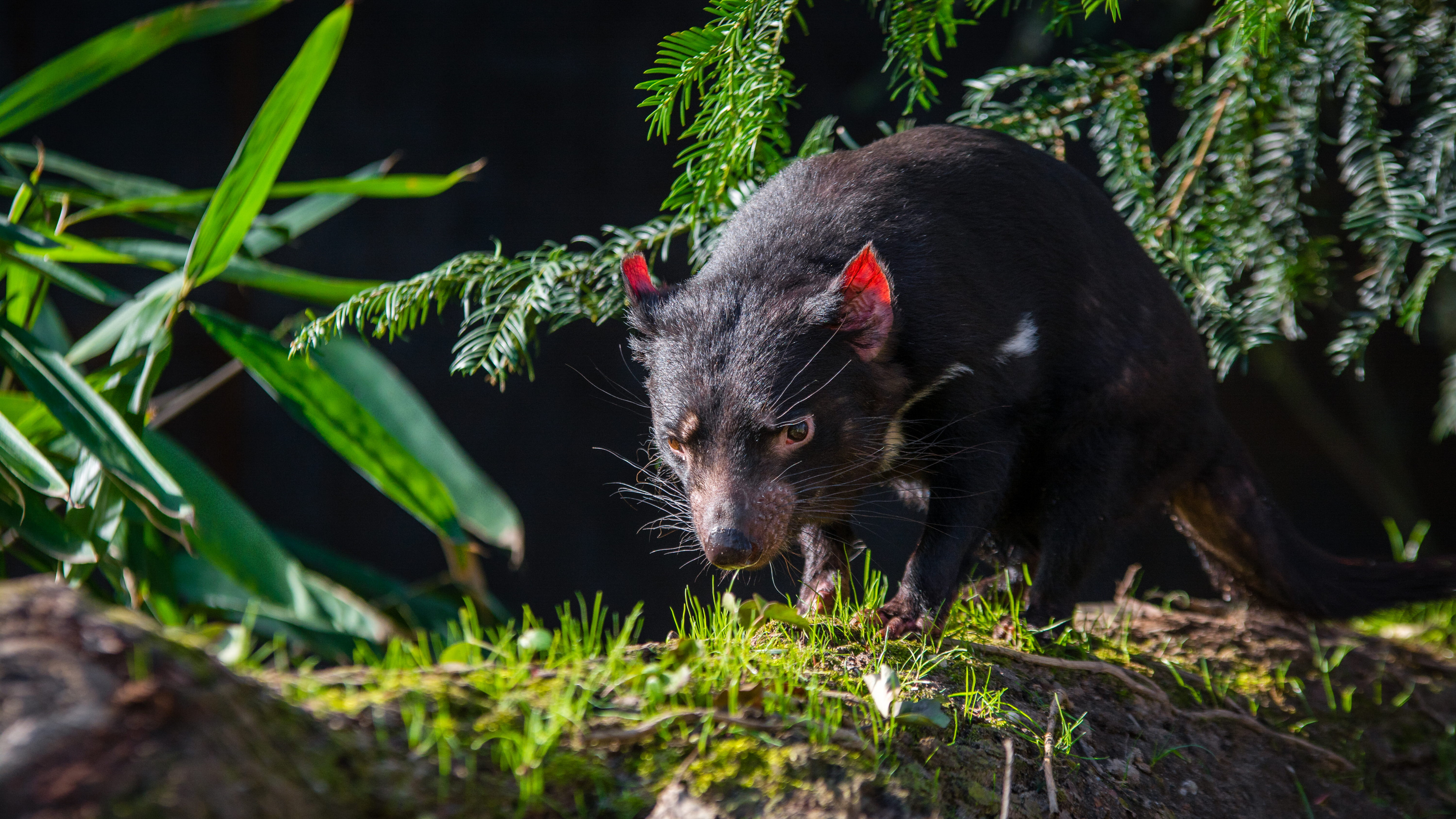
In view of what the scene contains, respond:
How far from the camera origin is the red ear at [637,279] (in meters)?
2.58

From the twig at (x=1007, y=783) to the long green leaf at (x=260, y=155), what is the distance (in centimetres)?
253

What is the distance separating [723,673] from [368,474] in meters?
2.12

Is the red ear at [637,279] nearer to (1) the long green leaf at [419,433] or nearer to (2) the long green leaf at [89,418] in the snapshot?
(2) the long green leaf at [89,418]

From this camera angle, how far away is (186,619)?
3701 mm

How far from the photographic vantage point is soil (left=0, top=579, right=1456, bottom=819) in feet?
4.02

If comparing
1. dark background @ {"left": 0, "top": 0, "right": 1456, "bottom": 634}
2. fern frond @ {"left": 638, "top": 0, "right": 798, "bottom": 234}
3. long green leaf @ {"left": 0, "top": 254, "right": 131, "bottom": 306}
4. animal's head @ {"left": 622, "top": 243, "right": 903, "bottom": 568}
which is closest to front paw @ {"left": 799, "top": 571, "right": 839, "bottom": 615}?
animal's head @ {"left": 622, "top": 243, "right": 903, "bottom": 568}

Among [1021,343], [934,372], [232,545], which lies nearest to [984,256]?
[1021,343]

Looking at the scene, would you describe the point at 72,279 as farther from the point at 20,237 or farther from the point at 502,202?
the point at 502,202

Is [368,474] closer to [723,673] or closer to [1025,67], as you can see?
[723,673]

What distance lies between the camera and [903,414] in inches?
103

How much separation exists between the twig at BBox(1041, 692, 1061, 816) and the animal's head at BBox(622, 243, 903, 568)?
66cm

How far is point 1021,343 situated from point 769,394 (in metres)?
0.72

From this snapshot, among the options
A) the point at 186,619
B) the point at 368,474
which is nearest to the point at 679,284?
the point at 368,474

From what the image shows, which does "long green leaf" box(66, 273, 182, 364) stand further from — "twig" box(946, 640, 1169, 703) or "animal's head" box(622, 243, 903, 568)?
"twig" box(946, 640, 1169, 703)
